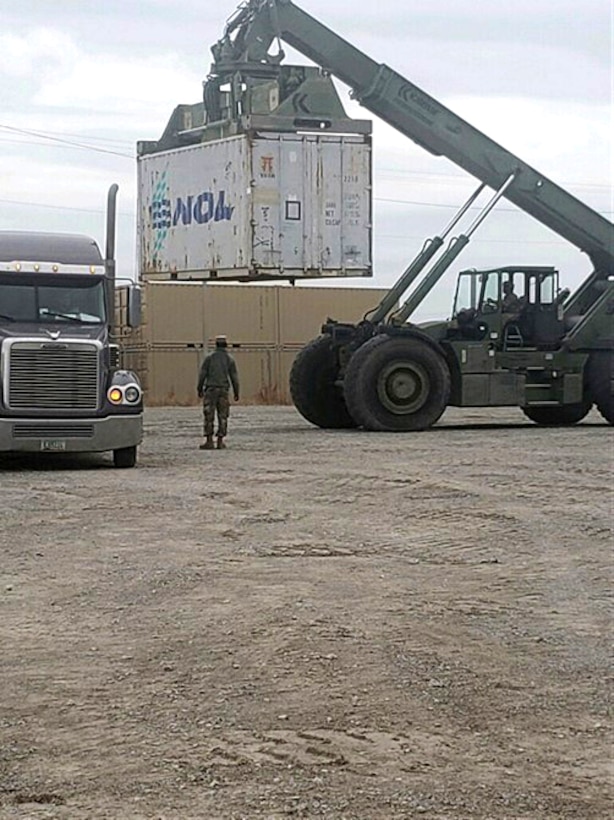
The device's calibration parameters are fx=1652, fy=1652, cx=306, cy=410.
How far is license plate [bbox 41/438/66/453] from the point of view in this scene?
725 inches

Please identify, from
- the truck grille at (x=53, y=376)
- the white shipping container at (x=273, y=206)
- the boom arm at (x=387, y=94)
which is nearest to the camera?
the truck grille at (x=53, y=376)

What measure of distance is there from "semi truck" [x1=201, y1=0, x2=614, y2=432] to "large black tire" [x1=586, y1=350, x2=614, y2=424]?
0.02 m

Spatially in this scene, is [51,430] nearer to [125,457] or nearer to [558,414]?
[125,457]

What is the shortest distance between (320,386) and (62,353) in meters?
8.15

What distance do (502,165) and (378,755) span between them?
2114cm

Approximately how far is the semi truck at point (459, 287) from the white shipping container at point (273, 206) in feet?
2.17

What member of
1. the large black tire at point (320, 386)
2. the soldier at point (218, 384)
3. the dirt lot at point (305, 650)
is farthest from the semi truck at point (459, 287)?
the dirt lot at point (305, 650)

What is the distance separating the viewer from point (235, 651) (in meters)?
8.67

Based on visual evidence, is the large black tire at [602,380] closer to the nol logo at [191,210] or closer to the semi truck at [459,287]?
the semi truck at [459,287]

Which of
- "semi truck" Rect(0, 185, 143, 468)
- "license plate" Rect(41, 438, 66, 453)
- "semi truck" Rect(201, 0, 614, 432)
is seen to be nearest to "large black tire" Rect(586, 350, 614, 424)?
"semi truck" Rect(201, 0, 614, 432)

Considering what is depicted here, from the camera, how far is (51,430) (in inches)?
727

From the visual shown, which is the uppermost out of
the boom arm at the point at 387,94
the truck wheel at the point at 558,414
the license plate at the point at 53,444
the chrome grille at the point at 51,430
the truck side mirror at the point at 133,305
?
the boom arm at the point at 387,94

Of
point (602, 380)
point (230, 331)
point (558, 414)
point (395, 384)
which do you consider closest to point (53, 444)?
point (395, 384)

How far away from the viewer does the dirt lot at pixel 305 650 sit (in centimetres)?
639
